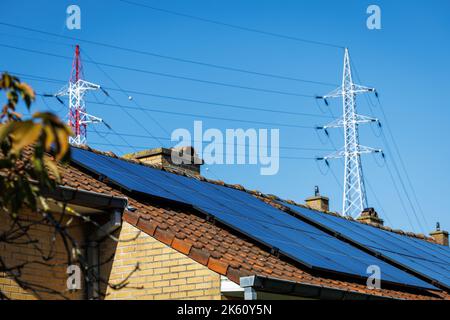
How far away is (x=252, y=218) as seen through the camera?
52.2 ft

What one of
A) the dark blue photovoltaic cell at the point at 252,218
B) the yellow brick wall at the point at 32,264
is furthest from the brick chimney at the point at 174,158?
the yellow brick wall at the point at 32,264

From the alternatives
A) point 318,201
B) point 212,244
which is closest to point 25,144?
point 212,244

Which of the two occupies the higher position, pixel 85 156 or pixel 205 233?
pixel 85 156

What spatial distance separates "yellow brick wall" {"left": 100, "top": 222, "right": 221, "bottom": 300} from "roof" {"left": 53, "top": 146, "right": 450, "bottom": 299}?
0.12 meters

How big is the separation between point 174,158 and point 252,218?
17.8ft

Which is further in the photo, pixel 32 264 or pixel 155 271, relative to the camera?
pixel 155 271

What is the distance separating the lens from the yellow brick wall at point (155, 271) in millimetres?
11898

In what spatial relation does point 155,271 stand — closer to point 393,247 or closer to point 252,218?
point 252,218

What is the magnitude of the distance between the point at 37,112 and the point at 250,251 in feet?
29.6

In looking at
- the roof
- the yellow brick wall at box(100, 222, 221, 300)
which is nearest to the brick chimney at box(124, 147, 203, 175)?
the roof

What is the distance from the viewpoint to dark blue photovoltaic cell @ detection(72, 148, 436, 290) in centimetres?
1443
